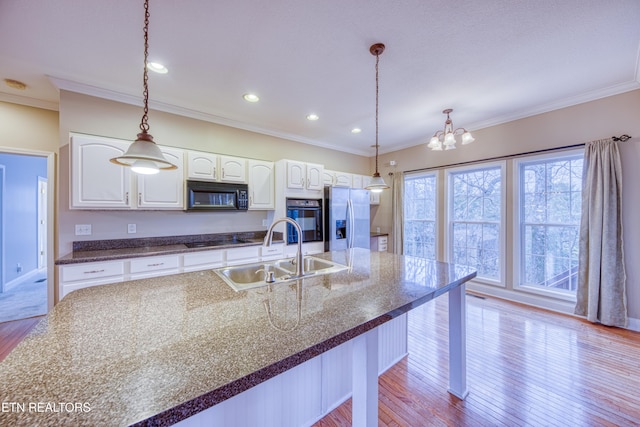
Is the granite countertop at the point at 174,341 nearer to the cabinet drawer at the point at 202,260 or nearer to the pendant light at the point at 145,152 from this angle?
the pendant light at the point at 145,152

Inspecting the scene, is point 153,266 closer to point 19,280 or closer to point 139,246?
point 139,246

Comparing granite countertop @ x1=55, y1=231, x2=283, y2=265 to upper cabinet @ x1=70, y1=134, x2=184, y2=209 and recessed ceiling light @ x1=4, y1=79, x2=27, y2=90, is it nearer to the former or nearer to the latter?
upper cabinet @ x1=70, y1=134, x2=184, y2=209

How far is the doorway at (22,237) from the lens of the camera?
3583 millimetres

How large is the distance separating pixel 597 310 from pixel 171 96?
5469 mm

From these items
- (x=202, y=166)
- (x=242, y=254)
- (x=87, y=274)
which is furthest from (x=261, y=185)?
(x=87, y=274)

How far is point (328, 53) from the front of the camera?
212cm

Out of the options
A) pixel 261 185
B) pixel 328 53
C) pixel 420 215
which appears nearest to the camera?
pixel 328 53

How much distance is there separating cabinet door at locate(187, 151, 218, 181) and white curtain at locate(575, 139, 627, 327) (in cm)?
454

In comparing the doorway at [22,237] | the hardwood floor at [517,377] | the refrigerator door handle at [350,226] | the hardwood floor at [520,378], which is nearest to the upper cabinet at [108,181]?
the hardwood floor at [517,377]

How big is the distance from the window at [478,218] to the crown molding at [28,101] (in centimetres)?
564

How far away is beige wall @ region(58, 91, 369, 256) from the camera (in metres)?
2.62

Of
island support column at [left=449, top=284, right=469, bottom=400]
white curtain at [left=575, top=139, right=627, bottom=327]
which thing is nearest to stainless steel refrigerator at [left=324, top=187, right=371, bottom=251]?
island support column at [left=449, top=284, right=469, bottom=400]

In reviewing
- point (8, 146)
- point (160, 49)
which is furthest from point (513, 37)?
point (8, 146)

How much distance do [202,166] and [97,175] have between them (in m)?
1.03
